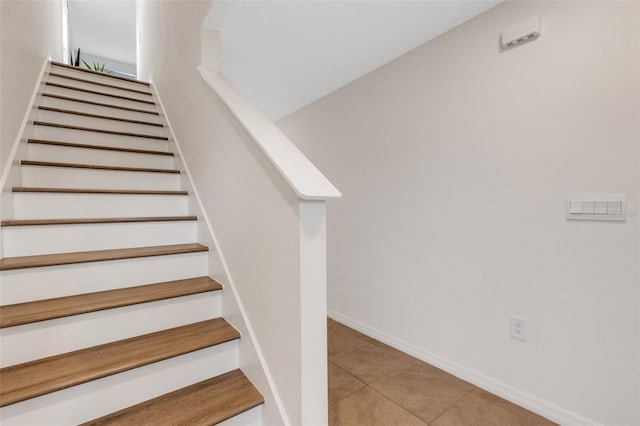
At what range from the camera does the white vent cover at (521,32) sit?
4.84 ft

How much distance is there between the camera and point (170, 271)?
160 cm

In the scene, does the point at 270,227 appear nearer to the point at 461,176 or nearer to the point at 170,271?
the point at 170,271

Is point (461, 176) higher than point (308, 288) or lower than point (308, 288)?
higher

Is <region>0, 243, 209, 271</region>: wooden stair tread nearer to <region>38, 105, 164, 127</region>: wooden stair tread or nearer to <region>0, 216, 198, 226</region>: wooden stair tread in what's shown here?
<region>0, 216, 198, 226</region>: wooden stair tread

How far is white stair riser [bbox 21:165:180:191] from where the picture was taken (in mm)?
1722

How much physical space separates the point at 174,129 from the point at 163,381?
1.99 metres

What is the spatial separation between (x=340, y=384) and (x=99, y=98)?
10.3ft

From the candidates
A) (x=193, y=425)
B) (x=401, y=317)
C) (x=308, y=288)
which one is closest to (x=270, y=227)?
(x=308, y=288)

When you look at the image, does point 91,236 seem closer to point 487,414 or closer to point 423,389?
point 423,389

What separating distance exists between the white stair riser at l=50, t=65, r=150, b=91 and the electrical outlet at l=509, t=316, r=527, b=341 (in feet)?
13.4

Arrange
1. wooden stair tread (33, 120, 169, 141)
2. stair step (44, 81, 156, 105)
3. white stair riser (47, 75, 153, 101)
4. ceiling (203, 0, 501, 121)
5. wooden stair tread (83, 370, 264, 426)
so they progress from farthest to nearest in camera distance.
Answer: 1. white stair riser (47, 75, 153, 101)
2. stair step (44, 81, 156, 105)
3. wooden stair tread (33, 120, 169, 141)
4. ceiling (203, 0, 501, 121)
5. wooden stair tread (83, 370, 264, 426)

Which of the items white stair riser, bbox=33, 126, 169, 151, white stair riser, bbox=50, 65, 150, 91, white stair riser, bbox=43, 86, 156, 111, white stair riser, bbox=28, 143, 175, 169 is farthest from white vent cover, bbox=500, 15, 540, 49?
white stair riser, bbox=50, 65, 150, 91

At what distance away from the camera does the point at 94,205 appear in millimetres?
1709

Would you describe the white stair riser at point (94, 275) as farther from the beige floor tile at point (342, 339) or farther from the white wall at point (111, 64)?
the white wall at point (111, 64)
